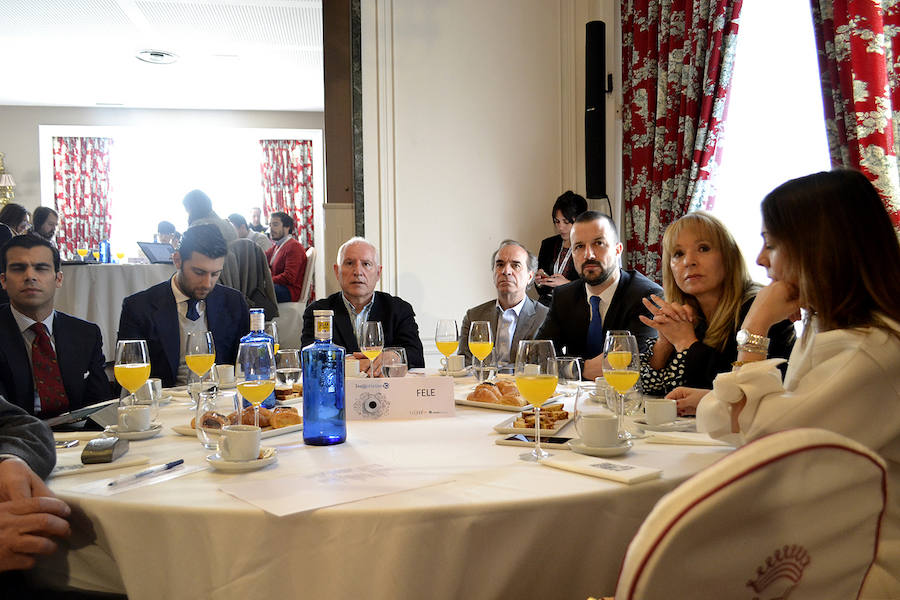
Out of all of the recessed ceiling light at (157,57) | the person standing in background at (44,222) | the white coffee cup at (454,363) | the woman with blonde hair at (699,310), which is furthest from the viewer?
the recessed ceiling light at (157,57)

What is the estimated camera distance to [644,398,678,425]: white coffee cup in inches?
63.6

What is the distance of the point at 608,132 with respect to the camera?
4793 millimetres

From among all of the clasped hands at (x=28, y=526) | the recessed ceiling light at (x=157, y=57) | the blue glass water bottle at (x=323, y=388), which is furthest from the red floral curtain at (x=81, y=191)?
the clasped hands at (x=28, y=526)

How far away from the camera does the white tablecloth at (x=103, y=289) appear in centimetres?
559

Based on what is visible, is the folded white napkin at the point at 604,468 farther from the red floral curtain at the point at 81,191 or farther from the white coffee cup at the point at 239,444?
the red floral curtain at the point at 81,191

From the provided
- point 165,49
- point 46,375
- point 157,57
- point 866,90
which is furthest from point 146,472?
point 157,57

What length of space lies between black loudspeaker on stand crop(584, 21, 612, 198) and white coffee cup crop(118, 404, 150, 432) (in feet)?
11.5

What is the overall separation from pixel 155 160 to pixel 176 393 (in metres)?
10.2

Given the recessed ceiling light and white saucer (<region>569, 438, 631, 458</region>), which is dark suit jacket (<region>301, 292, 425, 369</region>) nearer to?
white saucer (<region>569, 438, 631, 458</region>)

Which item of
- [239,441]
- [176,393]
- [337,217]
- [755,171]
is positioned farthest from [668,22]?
[239,441]

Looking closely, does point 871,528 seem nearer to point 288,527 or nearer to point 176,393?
point 288,527

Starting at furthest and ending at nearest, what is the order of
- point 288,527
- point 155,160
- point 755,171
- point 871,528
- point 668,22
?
point 155,160
point 668,22
point 755,171
point 288,527
point 871,528

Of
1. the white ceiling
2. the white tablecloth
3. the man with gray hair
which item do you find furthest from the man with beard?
the white ceiling

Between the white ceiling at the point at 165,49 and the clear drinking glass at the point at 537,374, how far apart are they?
5785 mm
